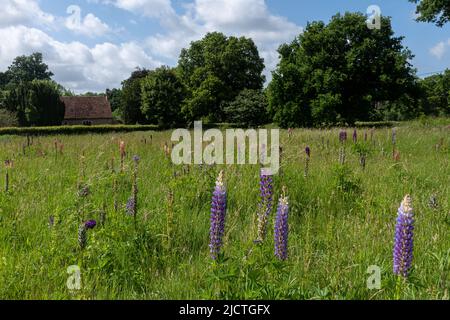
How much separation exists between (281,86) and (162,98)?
629 inches

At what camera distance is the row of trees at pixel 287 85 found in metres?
32.2

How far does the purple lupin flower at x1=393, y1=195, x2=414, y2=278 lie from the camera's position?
98.4 inches

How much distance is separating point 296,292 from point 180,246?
4.81 ft

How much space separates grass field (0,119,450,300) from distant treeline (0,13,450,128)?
26183mm

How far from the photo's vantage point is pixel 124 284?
124 inches

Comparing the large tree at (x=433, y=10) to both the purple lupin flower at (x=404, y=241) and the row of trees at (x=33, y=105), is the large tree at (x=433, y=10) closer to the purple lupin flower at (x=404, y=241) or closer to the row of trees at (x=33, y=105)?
the purple lupin flower at (x=404, y=241)

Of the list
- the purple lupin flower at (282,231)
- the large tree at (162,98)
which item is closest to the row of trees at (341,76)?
the large tree at (162,98)

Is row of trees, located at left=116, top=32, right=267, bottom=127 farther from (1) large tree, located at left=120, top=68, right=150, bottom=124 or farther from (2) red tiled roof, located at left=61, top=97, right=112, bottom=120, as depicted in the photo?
(2) red tiled roof, located at left=61, top=97, right=112, bottom=120

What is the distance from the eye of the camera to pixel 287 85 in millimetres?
34000

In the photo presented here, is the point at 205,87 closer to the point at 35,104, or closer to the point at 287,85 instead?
the point at 287,85

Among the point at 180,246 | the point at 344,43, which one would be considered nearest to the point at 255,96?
the point at 344,43

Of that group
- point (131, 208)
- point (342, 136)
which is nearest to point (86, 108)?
point (342, 136)

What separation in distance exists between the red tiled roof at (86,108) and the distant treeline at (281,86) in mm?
6911
